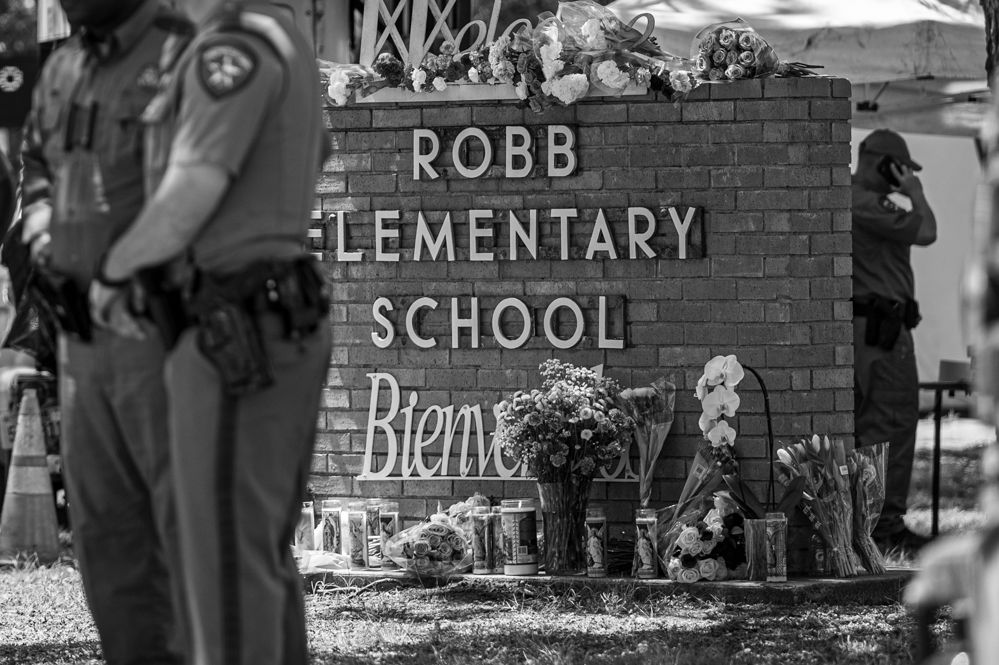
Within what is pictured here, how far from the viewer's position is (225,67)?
3.32m

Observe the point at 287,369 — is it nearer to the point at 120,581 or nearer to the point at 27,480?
the point at 120,581

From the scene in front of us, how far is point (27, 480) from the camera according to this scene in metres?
7.92

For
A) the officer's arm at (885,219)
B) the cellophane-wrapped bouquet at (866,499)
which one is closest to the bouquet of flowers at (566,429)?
the cellophane-wrapped bouquet at (866,499)

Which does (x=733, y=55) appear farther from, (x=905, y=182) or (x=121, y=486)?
(x=121, y=486)

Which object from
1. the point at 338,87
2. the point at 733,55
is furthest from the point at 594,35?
the point at 338,87

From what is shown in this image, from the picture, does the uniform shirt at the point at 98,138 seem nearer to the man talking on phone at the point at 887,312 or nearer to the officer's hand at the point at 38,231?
the officer's hand at the point at 38,231

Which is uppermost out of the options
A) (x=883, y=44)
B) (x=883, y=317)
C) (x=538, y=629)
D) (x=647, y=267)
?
(x=883, y=44)

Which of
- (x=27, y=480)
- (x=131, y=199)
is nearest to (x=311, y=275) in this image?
(x=131, y=199)

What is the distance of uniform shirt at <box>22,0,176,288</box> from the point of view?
12.3 feet

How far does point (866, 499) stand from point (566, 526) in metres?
1.31

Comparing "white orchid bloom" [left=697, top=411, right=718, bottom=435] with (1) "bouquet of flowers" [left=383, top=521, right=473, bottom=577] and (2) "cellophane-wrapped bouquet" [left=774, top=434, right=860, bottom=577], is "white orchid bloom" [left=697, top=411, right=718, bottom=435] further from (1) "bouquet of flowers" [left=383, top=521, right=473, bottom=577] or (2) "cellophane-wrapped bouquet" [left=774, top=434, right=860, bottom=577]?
(1) "bouquet of flowers" [left=383, top=521, right=473, bottom=577]

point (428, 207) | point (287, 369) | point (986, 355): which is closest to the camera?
point (986, 355)

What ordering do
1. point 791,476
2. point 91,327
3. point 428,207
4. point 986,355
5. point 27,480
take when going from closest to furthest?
point 986,355, point 91,327, point 791,476, point 428,207, point 27,480

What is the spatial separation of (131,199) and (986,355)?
87.9 inches
